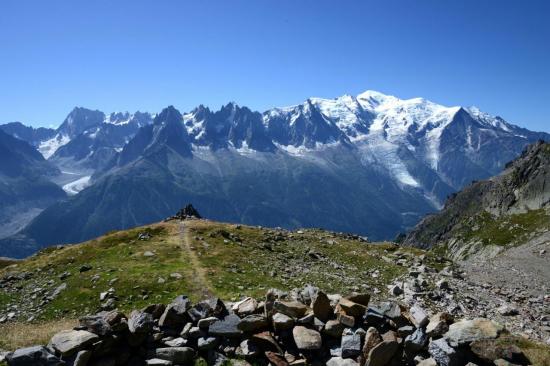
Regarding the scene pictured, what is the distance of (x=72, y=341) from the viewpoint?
2248 cm

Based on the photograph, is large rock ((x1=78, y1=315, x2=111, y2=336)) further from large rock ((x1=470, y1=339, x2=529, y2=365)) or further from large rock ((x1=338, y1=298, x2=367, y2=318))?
large rock ((x1=470, y1=339, x2=529, y2=365))

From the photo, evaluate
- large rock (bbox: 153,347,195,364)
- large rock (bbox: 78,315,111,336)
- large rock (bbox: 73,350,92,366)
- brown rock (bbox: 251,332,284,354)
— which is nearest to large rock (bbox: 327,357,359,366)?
brown rock (bbox: 251,332,284,354)

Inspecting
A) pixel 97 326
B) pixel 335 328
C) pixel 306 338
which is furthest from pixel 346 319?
pixel 97 326

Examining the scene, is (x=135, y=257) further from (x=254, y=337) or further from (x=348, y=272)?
(x=254, y=337)

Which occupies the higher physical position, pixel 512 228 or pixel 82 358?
pixel 82 358

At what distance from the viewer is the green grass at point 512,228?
14450cm

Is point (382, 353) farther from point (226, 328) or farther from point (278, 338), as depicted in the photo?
point (226, 328)

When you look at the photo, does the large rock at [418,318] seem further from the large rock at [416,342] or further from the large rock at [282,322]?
the large rock at [282,322]

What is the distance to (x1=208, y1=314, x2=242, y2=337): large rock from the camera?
80.5 feet

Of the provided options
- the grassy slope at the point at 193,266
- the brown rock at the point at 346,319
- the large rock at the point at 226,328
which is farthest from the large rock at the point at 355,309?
the grassy slope at the point at 193,266

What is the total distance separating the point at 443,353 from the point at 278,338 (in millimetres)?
8197

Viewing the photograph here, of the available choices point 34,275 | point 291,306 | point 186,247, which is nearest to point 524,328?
point 291,306

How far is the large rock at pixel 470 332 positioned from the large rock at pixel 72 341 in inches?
682

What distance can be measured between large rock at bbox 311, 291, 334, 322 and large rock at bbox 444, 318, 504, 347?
601 cm
